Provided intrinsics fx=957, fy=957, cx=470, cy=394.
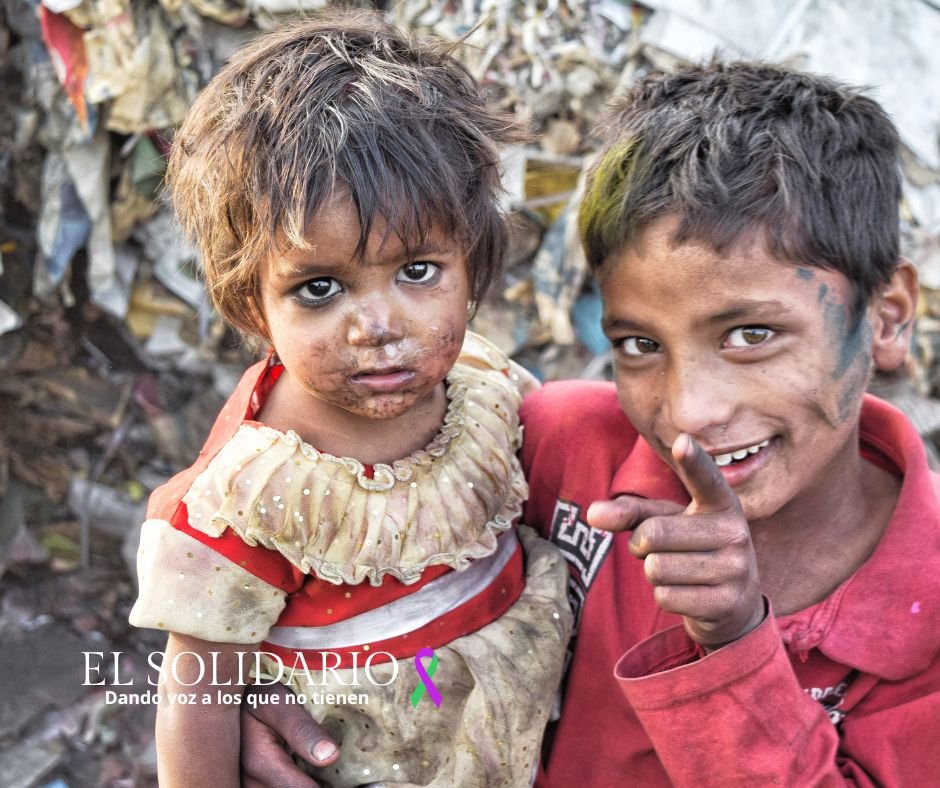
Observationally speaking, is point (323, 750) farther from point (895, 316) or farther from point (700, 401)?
point (895, 316)

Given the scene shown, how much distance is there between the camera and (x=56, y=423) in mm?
3498

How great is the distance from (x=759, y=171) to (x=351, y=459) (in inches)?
29.1

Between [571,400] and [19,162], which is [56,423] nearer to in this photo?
[19,162]

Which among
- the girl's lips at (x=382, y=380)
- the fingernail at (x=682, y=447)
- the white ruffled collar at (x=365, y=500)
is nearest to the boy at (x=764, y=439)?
the fingernail at (x=682, y=447)

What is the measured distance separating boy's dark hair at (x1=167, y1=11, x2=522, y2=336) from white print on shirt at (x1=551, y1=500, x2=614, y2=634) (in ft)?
1.56

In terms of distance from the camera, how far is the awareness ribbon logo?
1.47 meters

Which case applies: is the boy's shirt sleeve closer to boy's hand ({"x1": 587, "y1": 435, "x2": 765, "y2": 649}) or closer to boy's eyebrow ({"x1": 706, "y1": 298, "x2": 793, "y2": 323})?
boy's hand ({"x1": 587, "y1": 435, "x2": 765, "y2": 649})

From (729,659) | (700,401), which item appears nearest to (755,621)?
(729,659)

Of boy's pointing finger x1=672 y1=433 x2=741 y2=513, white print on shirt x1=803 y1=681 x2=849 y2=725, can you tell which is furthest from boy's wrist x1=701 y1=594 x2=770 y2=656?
white print on shirt x1=803 y1=681 x2=849 y2=725

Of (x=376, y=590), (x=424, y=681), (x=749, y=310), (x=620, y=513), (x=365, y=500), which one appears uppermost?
(x=749, y=310)

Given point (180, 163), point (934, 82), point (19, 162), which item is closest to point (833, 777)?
point (180, 163)

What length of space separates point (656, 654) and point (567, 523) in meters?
0.37

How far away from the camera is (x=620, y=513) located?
1.13 meters

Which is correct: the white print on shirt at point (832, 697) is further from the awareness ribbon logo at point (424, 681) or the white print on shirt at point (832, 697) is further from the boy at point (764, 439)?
the awareness ribbon logo at point (424, 681)
